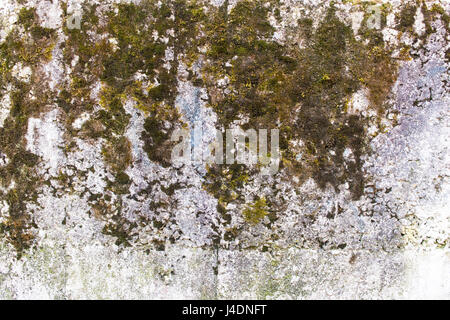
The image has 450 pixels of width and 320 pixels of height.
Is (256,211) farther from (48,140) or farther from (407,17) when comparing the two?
(407,17)

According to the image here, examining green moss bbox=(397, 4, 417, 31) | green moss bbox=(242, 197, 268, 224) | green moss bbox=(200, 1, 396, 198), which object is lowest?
green moss bbox=(242, 197, 268, 224)

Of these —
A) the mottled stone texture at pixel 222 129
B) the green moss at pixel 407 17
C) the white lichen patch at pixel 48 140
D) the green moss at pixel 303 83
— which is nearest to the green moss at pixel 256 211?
the mottled stone texture at pixel 222 129

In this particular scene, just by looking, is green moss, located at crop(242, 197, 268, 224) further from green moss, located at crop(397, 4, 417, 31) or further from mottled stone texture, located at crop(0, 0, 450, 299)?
green moss, located at crop(397, 4, 417, 31)

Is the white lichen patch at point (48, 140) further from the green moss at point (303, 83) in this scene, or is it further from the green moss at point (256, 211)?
the green moss at point (256, 211)

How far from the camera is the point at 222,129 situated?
3643 mm

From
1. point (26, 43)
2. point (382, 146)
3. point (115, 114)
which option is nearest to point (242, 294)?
point (382, 146)

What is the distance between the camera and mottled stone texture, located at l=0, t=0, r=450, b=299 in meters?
3.62

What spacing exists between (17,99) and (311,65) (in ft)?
12.7

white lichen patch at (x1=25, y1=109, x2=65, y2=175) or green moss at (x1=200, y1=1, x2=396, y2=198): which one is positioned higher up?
green moss at (x1=200, y1=1, x2=396, y2=198)

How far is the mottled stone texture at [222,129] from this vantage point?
362 centimetres

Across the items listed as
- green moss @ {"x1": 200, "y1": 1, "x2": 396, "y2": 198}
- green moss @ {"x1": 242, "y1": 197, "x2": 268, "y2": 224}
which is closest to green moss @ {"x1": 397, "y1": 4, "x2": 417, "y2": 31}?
green moss @ {"x1": 200, "y1": 1, "x2": 396, "y2": 198}

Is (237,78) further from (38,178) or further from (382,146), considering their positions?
(38,178)

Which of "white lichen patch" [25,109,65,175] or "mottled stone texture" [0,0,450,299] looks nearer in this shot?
"mottled stone texture" [0,0,450,299]

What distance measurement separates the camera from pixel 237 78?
3611 millimetres
